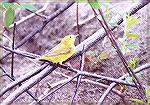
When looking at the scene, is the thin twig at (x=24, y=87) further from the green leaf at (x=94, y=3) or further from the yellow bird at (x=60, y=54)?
the green leaf at (x=94, y=3)

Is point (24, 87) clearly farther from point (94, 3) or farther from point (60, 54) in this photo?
point (94, 3)

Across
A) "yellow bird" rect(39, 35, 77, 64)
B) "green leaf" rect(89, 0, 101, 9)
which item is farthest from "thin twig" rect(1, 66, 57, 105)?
"green leaf" rect(89, 0, 101, 9)

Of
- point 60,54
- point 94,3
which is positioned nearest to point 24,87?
point 60,54

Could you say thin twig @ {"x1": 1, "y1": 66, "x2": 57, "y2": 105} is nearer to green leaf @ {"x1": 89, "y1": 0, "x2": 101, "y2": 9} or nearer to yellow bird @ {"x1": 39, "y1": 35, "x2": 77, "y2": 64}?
yellow bird @ {"x1": 39, "y1": 35, "x2": 77, "y2": 64}

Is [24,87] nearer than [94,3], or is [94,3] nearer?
[94,3]

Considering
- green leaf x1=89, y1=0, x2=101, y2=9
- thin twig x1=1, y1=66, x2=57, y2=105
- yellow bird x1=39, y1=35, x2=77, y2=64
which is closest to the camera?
green leaf x1=89, y1=0, x2=101, y2=9

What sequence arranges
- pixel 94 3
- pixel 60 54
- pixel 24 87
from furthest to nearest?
pixel 60 54, pixel 24 87, pixel 94 3

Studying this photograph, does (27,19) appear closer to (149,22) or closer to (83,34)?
(83,34)

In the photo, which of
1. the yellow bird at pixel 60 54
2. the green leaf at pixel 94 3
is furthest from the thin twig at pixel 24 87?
the green leaf at pixel 94 3

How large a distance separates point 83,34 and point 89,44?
1.68 feet

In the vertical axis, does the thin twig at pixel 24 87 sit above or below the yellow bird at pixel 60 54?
below

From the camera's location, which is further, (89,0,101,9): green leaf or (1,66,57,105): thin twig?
(1,66,57,105): thin twig

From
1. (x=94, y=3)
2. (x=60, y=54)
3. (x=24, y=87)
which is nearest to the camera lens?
(x=94, y=3)

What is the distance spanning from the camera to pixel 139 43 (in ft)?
4.67
